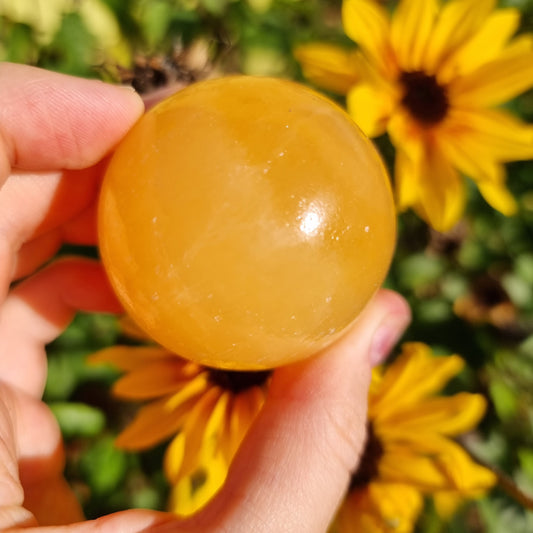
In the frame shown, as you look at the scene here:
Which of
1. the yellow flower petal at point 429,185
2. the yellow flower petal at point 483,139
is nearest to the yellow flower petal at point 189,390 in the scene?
the yellow flower petal at point 429,185

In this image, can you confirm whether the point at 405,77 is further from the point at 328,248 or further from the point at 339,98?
the point at 328,248

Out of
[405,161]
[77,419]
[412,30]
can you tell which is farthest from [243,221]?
[77,419]

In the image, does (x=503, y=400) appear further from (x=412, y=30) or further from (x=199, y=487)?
(x=412, y=30)

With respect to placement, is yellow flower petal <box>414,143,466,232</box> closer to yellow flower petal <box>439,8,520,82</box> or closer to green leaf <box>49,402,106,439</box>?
yellow flower petal <box>439,8,520,82</box>

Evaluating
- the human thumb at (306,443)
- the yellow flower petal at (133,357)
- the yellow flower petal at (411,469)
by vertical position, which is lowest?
the yellow flower petal at (133,357)

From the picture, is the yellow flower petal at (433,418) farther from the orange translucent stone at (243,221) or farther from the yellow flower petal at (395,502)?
the orange translucent stone at (243,221)

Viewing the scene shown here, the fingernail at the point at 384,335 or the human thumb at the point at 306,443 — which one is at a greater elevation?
the fingernail at the point at 384,335


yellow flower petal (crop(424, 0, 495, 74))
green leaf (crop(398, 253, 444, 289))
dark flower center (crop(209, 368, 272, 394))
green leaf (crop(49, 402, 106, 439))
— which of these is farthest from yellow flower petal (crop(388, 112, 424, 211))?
green leaf (crop(49, 402, 106, 439))
